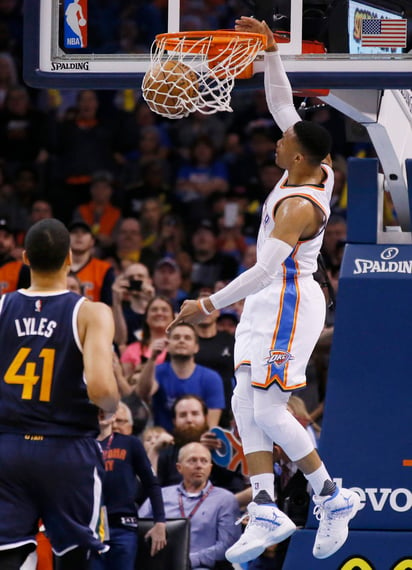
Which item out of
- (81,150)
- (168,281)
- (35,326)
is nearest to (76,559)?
(35,326)

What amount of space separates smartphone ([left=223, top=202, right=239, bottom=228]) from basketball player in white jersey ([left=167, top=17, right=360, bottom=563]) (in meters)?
6.86

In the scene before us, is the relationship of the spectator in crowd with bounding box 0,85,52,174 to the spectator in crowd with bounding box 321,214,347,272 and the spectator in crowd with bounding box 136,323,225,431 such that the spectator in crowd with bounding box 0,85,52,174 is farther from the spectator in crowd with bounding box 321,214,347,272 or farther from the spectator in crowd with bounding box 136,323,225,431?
the spectator in crowd with bounding box 136,323,225,431

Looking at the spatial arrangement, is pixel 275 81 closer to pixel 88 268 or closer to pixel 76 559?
pixel 76 559

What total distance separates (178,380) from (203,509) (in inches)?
55.3

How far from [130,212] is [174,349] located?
4.37 meters

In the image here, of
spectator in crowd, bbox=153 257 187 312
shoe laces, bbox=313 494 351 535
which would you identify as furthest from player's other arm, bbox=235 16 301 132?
spectator in crowd, bbox=153 257 187 312

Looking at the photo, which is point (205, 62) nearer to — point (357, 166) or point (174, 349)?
point (357, 166)

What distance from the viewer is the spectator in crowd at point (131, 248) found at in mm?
12773

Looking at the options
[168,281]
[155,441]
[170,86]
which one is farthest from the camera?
[168,281]

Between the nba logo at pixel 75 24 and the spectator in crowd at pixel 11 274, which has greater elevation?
the nba logo at pixel 75 24

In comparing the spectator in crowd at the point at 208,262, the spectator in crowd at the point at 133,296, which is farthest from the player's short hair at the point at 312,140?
the spectator in crowd at the point at 208,262

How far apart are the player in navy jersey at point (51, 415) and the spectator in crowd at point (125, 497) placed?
2.49 metres

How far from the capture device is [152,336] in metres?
10.3

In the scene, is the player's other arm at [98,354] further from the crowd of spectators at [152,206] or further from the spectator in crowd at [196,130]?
the spectator in crowd at [196,130]
